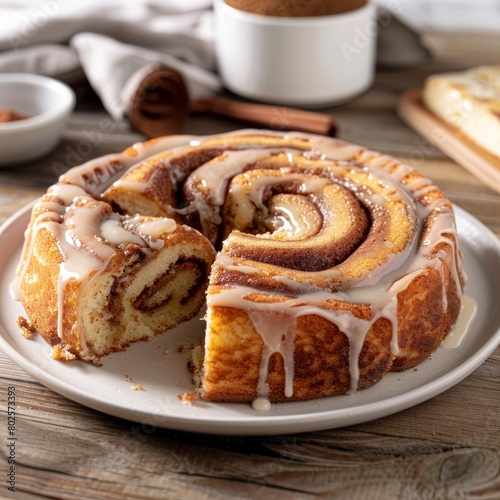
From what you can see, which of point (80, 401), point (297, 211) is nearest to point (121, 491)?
point (80, 401)

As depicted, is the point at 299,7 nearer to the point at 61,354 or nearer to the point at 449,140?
the point at 449,140

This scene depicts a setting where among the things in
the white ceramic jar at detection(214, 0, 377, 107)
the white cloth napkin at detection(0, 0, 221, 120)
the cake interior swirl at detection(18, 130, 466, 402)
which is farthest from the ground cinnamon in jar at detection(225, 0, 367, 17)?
the cake interior swirl at detection(18, 130, 466, 402)

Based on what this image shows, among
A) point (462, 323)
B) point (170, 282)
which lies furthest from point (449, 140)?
point (170, 282)

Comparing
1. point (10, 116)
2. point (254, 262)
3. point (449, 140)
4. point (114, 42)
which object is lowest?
point (449, 140)

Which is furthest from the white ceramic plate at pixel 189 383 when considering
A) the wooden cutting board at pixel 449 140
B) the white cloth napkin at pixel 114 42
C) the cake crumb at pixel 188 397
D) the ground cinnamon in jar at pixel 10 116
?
the white cloth napkin at pixel 114 42

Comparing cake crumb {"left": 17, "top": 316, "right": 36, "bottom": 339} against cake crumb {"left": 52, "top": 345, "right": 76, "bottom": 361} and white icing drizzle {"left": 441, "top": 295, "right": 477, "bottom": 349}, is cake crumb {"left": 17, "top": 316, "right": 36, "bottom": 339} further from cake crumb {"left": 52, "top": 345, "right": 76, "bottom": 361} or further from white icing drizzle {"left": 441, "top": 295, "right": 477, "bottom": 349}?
white icing drizzle {"left": 441, "top": 295, "right": 477, "bottom": 349}

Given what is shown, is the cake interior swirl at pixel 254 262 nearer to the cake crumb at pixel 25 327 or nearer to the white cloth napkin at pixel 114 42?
the cake crumb at pixel 25 327

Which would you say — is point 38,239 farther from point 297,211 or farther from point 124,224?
point 297,211
